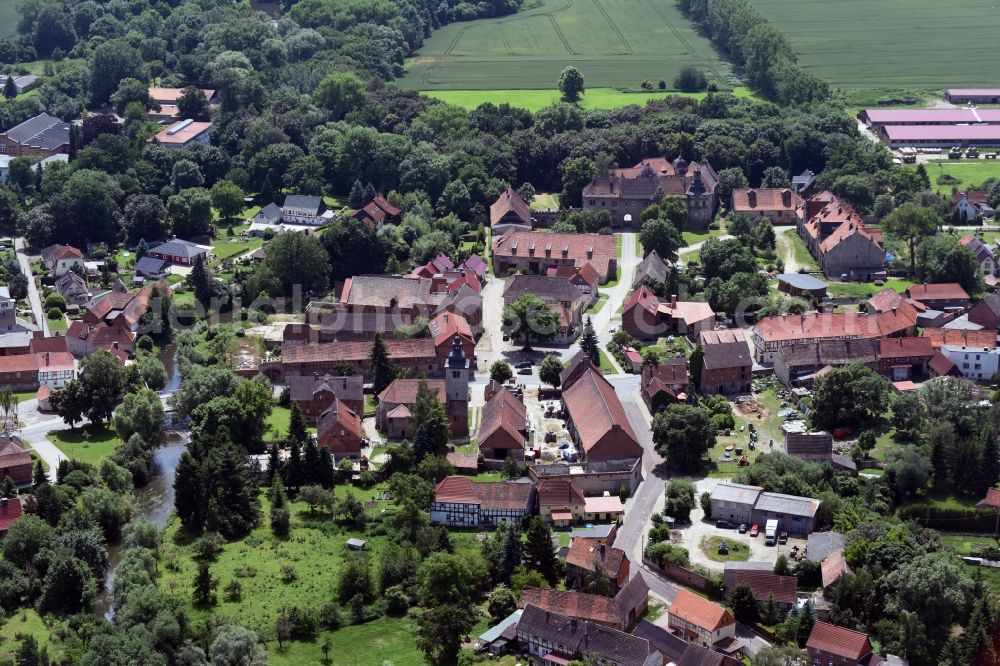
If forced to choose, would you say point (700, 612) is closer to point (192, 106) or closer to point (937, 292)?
point (937, 292)

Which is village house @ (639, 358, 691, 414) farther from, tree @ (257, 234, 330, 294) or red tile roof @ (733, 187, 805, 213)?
red tile roof @ (733, 187, 805, 213)

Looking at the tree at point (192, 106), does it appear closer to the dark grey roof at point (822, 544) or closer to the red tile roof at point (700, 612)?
the dark grey roof at point (822, 544)

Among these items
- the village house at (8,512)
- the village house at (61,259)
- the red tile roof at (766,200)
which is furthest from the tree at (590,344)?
the village house at (61,259)

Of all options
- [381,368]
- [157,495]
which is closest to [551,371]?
[381,368]

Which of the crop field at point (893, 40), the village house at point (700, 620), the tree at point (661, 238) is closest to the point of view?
the village house at point (700, 620)

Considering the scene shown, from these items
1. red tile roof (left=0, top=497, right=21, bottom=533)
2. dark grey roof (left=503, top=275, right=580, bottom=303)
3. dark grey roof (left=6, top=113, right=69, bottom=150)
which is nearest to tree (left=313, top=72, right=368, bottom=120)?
Answer: dark grey roof (left=6, top=113, right=69, bottom=150)

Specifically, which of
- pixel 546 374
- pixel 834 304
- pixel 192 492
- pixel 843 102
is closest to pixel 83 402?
pixel 192 492

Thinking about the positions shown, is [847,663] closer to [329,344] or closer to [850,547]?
[850,547]
